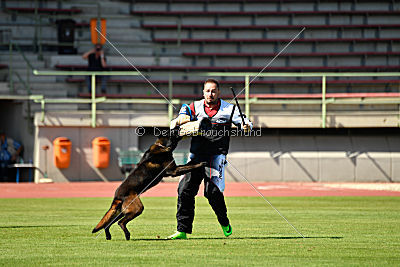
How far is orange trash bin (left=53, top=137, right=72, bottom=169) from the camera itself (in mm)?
22406

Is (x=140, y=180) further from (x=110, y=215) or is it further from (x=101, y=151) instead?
(x=101, y=151)

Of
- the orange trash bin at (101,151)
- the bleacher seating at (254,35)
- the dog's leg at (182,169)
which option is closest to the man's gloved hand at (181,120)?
the dog's leg at (182,169)

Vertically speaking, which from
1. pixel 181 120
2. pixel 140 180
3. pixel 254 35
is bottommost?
pixel 140 180

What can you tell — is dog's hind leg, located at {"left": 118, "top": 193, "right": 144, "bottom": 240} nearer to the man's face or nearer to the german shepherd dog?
the german shepherd dog

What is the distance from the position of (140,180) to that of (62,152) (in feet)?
48.3

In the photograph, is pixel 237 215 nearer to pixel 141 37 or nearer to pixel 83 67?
pixel 83 67

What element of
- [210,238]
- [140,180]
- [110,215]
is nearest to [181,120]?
[140,180]

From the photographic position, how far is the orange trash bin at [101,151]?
890 inches

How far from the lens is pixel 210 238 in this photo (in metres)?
8.59

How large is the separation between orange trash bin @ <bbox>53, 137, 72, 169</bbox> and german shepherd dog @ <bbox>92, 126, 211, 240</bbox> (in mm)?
14481

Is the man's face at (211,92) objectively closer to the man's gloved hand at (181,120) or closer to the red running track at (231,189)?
the man's gloved hand at (181,120)

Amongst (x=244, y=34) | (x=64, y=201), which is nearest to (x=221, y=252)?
(x=64, y=201)

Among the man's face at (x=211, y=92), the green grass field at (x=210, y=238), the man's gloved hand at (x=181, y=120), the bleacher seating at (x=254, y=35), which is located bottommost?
the green grass field at (x=210, y=238)

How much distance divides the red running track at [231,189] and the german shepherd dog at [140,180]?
32.6 feet
